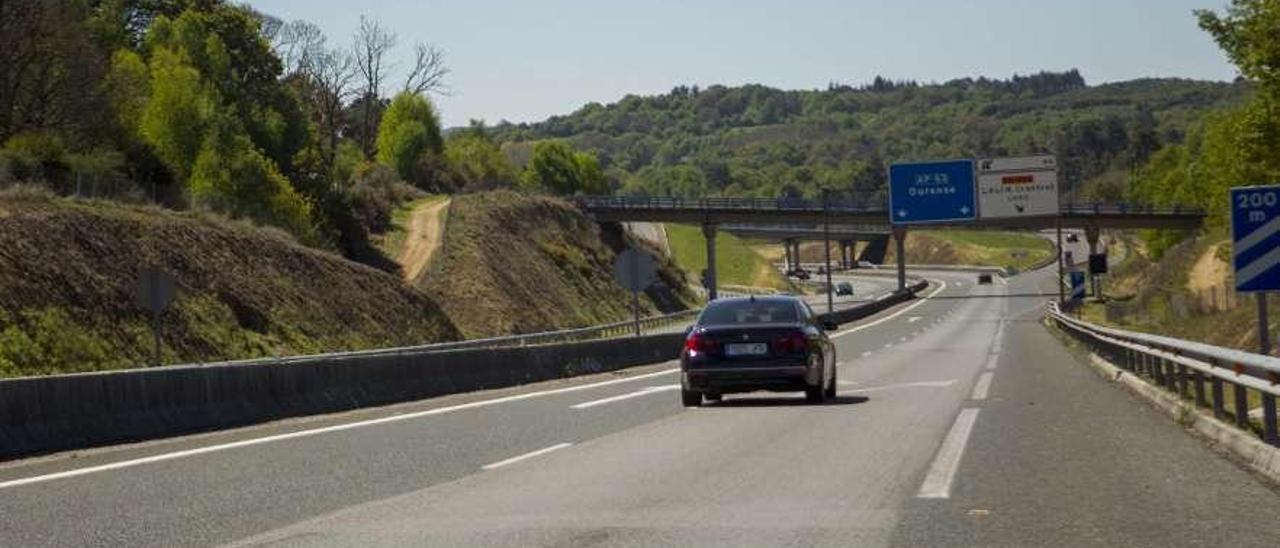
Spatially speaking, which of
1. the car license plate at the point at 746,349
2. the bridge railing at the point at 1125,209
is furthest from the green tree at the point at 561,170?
the car license plate at the point at 746,349

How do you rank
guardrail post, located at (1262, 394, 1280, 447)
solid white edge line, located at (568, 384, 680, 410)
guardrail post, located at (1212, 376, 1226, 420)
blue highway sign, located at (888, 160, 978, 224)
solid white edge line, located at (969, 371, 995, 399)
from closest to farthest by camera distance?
guardrail post, located at (1262, 394, 1280, 447), guardrail post, located at (1212, 376, 1226, 420), solid white edge line, located at (568, 384, 680, 410), solid white edge line, located at (969, 371, 995, 399), blue highway sign, located at (888, 160, 978, 224)

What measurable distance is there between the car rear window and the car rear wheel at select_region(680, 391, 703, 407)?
3.08 feet

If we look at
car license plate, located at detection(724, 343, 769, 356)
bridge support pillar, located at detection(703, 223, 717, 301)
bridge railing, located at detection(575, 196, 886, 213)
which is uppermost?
bridge railing, located at detection(575, 196, 886, 213)

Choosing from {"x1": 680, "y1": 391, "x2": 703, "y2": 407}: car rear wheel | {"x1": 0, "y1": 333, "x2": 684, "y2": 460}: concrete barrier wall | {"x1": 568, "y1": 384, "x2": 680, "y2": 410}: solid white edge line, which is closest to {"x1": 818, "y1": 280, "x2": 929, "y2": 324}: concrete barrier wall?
{"x1": 568, "y1": 384, "x2": 680, "y2": 410}: solid white edge line

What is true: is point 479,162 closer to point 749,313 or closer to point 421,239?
point 421,239

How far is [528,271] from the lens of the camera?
91.1 metres

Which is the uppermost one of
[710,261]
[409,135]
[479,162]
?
[409,135]

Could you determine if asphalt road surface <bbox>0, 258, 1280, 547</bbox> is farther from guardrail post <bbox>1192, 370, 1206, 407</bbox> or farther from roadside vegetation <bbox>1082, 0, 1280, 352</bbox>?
roadside vegetation <bbox>1082, 0, 1280, 352</bbox>

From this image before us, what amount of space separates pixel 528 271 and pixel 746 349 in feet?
229

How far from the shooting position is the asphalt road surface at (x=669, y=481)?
386 inches

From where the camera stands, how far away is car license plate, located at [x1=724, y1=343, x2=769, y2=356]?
2144cm

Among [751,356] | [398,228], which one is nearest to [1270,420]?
[751,356]

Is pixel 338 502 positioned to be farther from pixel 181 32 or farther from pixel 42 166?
pixel 181 32

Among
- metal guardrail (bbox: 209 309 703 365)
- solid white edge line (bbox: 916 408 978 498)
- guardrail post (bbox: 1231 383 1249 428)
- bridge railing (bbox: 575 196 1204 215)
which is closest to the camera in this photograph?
solid white edge line (bbox: 916 408 978 498)
